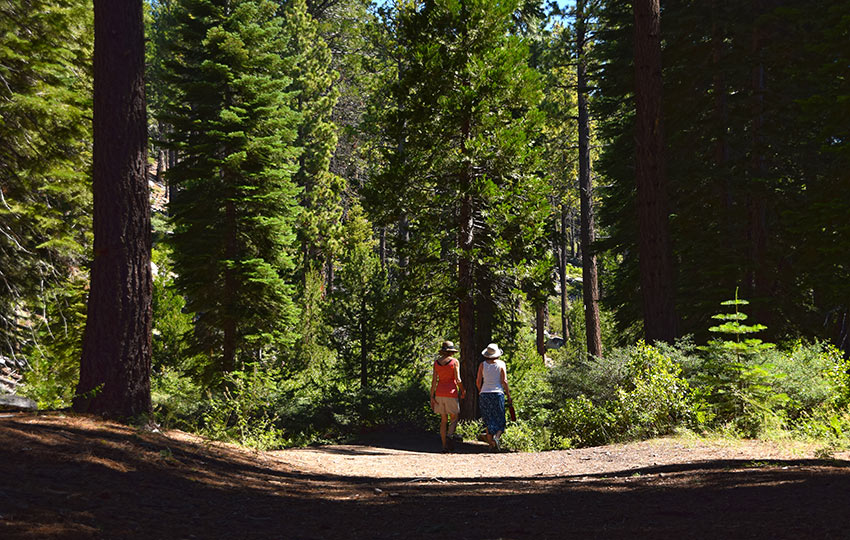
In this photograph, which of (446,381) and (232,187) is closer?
(446,381)

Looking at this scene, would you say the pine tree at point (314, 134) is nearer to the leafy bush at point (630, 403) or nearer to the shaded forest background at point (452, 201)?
the shaded forest background at point (452, 201)

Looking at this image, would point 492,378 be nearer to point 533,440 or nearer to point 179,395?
point 533,440

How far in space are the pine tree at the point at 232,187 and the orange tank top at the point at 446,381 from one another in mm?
6669

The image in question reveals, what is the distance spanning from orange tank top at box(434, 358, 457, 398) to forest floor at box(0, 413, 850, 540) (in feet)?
13.1

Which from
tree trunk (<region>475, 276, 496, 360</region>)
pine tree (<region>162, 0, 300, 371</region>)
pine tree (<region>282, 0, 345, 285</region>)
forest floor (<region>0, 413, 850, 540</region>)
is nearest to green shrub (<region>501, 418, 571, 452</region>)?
forest floor (<region>0, 413, 850, 540</region>)

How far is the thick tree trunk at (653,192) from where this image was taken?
481 inches

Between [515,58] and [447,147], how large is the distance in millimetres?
2736

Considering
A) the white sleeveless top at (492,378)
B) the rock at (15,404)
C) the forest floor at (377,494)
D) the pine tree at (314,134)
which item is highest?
the pine tree at (314,134)

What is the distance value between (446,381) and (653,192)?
214 inches

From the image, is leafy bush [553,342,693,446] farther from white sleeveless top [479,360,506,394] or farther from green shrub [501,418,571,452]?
white sleeveless top [479,360,506,394]

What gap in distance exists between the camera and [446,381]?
12.4m

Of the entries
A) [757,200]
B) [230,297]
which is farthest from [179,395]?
[757,200]

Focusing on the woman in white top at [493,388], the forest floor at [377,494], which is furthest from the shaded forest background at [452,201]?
the forest floor at [377,494]

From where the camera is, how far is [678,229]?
17.2 m
